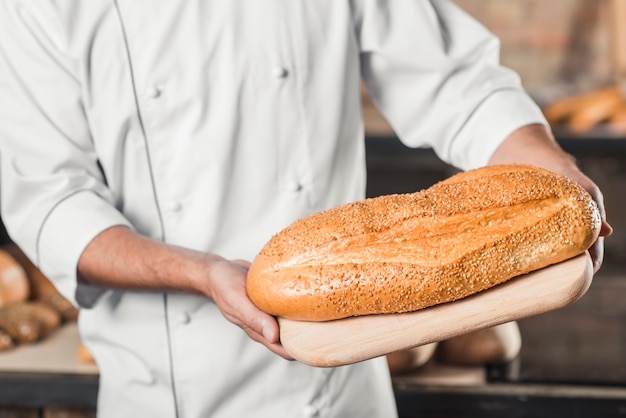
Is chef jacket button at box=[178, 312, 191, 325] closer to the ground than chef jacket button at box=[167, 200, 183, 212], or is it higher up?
closer to the ground

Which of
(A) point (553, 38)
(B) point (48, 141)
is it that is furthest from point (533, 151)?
(A) point (553, 38)

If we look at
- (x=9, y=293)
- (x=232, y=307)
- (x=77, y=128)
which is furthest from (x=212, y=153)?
(x=9, y=293)

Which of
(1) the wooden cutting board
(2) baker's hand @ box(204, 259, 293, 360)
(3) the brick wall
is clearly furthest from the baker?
(3) the brick wall

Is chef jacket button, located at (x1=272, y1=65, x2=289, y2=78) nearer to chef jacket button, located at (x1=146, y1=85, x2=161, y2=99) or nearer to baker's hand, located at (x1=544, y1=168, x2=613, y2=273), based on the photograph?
chef jacket button, located at (x1=146, y1=85, x2=161, y2=99)

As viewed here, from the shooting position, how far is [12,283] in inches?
93.8

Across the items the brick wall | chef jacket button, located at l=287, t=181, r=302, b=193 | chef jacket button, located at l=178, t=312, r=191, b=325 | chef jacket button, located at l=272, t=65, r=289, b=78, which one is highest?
chef jacket button, located at l=272, t=65, r=289, b=78

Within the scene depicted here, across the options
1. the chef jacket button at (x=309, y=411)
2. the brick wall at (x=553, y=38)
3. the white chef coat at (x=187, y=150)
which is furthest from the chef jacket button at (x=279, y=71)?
the brick wall at (x=553, y=38)

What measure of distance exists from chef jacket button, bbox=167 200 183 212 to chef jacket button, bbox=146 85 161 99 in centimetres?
19

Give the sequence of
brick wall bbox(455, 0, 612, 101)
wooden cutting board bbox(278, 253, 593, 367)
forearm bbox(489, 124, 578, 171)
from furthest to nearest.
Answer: brick wall bbox(455, 0, 612, 101) → forearm bbox(489, 124, 578, 171) → wooden cutting board bbox(278, 253, 593, 367)

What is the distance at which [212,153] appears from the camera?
158 centimetres

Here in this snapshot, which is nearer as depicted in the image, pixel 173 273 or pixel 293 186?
pixel 173 273

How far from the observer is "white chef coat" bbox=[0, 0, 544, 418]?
1.57m

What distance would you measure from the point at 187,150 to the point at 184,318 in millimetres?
305

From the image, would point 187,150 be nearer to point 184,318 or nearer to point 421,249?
point 184,318
